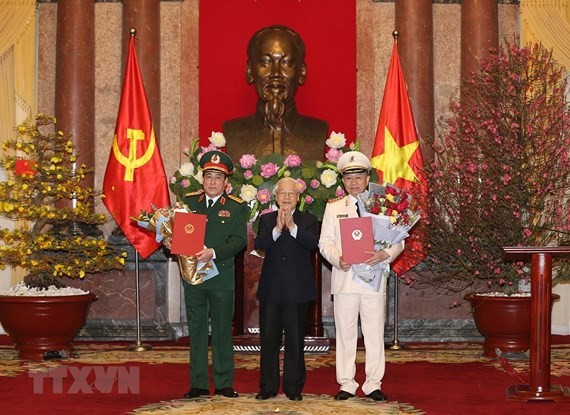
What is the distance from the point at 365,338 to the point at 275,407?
0.75m

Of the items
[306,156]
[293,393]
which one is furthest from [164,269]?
[293,393]

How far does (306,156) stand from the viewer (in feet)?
30.5

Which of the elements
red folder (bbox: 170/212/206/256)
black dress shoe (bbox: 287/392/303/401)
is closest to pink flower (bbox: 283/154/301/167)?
red folder (bbox: 170/212/206/256)

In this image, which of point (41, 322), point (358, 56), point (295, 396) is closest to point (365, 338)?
point (295, 396)

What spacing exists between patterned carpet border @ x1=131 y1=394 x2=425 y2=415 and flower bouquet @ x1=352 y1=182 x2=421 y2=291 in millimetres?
748

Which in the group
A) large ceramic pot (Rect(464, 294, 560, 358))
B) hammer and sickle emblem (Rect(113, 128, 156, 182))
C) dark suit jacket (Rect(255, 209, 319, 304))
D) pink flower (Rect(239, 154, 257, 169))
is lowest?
large ceramic pot (Rect(464, 294, 560, 358))

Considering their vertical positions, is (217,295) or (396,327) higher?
(217,295)

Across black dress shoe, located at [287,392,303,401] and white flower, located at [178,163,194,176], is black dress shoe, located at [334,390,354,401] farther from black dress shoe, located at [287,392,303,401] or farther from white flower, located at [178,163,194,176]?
white flower, located at [178,163,194,176]

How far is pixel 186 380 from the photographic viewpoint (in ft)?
22.4

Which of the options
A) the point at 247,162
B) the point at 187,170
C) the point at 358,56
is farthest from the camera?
the point at 358,56

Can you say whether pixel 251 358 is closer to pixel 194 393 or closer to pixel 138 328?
pixel 138 328

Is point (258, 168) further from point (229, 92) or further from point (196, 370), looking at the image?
point (196, 370)

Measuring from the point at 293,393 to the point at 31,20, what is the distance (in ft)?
19.2

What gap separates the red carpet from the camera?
5816 millimetres
